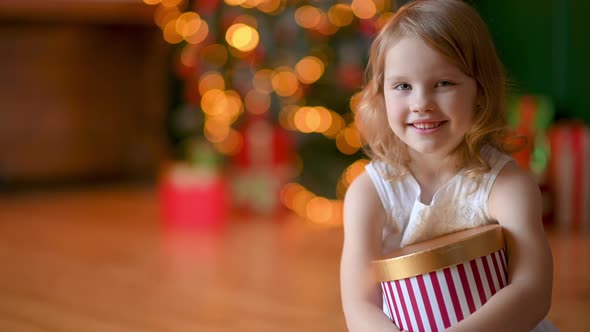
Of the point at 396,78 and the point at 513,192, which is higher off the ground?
the point at 396,78

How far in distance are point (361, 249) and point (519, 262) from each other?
0.22 m

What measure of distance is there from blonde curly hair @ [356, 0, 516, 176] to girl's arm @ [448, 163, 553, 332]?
5 centimetres

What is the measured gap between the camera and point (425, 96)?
3.54ft

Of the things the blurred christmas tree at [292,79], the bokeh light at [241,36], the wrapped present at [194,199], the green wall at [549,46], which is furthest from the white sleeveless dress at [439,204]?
the bokeh light at [241,36]

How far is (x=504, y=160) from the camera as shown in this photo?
1.16 meters

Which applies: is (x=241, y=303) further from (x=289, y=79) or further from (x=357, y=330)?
(x=289, y=79)

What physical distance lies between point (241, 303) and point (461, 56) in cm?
97

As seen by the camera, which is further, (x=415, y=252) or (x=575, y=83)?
(x=575, y=83)

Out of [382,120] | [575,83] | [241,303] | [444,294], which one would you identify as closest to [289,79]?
[575,83]

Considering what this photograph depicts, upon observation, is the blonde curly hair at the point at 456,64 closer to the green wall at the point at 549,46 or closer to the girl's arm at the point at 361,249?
the girl's arm at the point at 361,249

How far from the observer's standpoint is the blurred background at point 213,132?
2.43m

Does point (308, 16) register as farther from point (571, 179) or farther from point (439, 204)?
point (439, 204)

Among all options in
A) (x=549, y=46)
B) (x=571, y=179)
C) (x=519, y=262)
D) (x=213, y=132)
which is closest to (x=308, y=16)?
(x=213, y=132)

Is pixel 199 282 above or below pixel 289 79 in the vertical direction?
below
